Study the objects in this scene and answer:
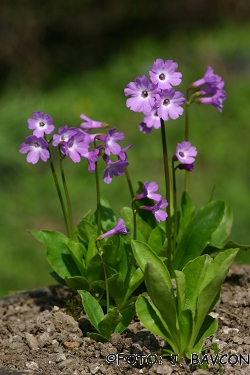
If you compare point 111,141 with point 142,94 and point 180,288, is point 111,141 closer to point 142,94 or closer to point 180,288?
point 142,94

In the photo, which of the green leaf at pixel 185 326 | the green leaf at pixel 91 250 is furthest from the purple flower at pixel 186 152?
the green leaf at pixel 185 326

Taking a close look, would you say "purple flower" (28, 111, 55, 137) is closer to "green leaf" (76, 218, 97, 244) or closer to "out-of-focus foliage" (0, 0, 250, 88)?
"green leaf" (76, 218, 97, 244)

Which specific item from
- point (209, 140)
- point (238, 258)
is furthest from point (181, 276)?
point (209, 140)

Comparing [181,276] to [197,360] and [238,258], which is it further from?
[238,258]

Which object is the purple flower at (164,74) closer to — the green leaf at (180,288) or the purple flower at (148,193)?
the purple flower at (148,193)

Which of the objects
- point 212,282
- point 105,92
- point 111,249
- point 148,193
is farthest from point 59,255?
point 105,92

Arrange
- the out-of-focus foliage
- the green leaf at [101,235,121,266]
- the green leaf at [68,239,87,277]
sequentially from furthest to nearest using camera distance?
the out-of-focus foliage < the green leaf at [68,239,87,277] < the green leaf at [101,235,121,266]

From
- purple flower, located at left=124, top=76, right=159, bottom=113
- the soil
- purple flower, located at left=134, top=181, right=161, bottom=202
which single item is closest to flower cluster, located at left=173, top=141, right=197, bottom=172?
purple flower, located at left=134, top=181, right=161, bottom=202
